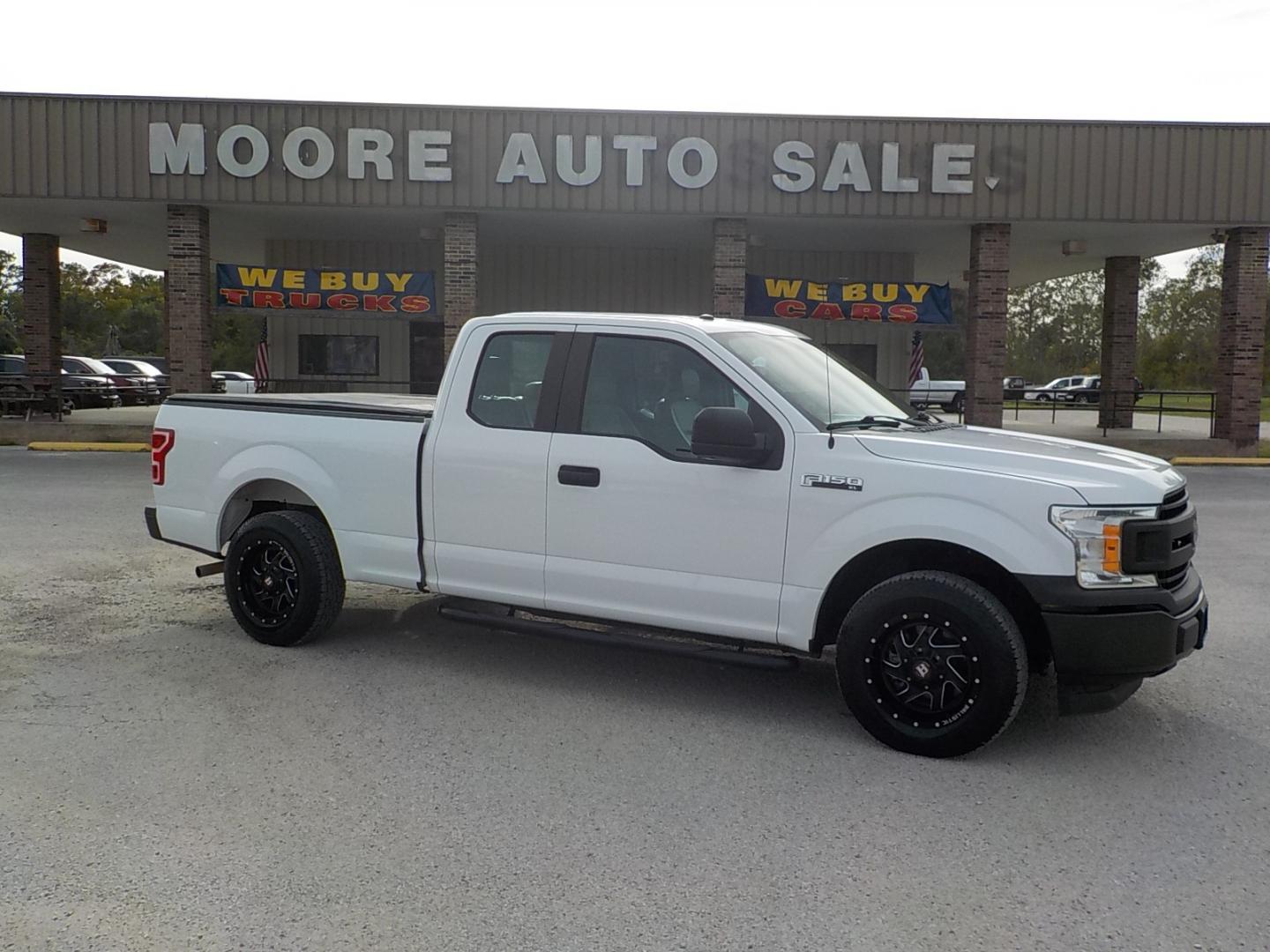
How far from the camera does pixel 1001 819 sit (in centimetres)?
419

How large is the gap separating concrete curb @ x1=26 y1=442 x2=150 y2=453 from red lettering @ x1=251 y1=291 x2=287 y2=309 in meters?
3.21

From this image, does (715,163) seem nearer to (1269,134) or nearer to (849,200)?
(849,200)

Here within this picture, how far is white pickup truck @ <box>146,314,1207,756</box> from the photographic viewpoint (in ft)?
15.3

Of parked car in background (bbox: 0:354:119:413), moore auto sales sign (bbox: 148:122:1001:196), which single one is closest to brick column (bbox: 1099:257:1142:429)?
moore auto sales sign (bbox: 148:122:1001:196)

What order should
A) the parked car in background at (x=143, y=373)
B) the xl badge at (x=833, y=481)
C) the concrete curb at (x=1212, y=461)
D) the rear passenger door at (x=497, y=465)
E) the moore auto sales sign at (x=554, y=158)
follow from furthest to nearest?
the parked car in background at (x=143, y=373) < the concrete curb at (x=1212, y=461) < the moore auto sales sign at (x=554, y=158) < the rear passenger door at (x=497, y=465) < the xl badge at (x=833, y=481)

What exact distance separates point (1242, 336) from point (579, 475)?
60.0ft

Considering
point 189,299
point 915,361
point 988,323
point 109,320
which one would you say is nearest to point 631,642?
point 988,323

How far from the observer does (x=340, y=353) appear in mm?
25922

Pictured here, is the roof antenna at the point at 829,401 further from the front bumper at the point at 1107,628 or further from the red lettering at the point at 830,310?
the red lettering at the point at 830,310

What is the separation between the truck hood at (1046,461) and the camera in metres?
4.64

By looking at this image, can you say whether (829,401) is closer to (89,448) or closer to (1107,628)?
(1107,628)

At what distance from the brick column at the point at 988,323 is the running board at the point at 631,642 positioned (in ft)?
49.9

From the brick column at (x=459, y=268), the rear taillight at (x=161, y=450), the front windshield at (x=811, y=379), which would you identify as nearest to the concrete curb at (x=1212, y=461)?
the brick column at (x=459, y=268)

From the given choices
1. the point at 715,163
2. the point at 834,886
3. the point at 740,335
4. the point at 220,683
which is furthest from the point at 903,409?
the point at 715,163
